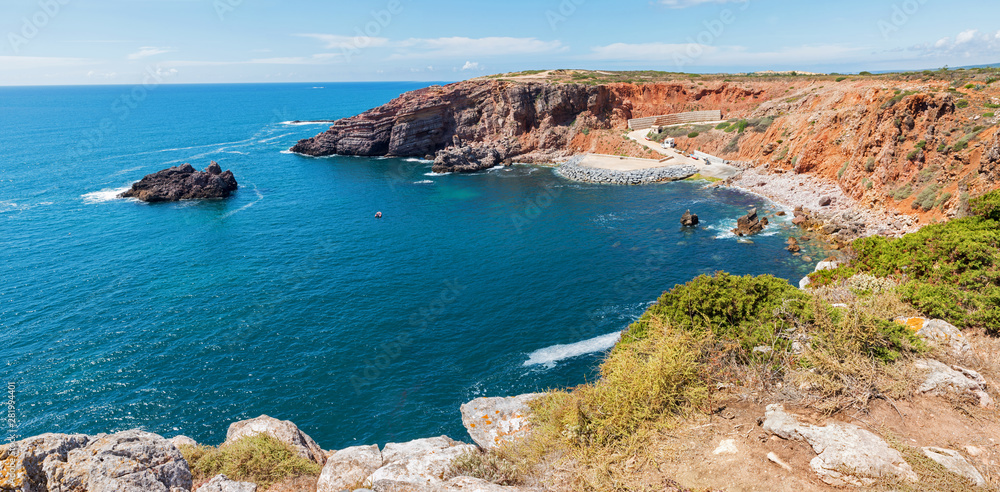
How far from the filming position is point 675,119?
9806 centimetres

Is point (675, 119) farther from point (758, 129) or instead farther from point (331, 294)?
point (331, 294)

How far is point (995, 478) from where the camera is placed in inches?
410

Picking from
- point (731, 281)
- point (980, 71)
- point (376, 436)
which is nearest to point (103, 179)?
point (376, 436)

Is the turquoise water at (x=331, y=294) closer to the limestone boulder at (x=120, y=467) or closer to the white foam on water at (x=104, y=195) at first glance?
the white foam on water at (x=104, y=195)

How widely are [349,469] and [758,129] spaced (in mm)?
84693

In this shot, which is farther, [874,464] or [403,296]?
[403,296]

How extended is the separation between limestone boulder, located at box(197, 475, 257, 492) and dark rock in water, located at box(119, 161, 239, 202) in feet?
244

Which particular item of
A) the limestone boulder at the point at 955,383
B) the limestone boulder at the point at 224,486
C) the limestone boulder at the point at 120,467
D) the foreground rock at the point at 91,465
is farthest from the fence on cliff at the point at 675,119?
the foreground rock at the point at 91,465

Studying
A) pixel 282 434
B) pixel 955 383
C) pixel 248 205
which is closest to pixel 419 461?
pixel 282 434

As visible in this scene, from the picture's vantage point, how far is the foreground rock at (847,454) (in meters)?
10.6

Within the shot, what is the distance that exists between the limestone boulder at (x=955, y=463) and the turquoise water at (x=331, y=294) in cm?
1876

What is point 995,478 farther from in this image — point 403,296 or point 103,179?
point 103,179

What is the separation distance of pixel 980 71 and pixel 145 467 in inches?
3934

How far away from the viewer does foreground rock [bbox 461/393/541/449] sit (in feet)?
54.6
